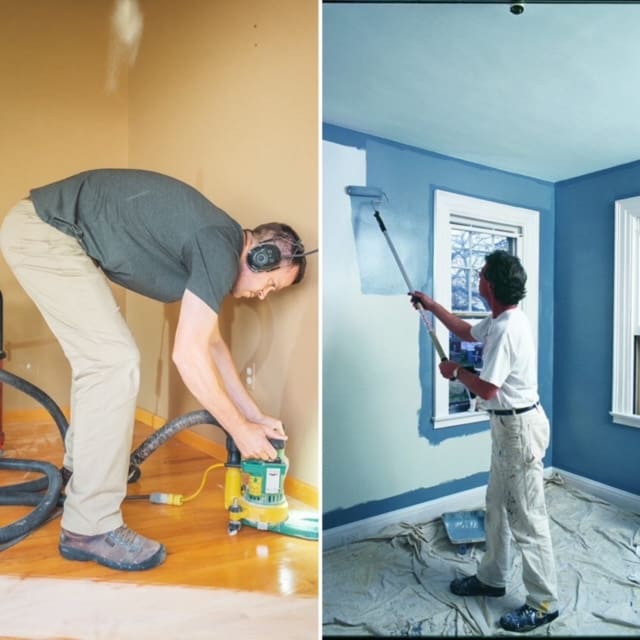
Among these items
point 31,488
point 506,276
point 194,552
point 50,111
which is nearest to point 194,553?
point 194,552

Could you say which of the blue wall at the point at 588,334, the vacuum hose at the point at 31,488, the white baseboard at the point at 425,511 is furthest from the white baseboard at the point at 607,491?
the vacuum hose at the point at 31,488

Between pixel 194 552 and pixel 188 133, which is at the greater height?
pixel 188 133

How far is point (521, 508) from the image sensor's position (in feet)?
2.50

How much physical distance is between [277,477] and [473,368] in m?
0.62

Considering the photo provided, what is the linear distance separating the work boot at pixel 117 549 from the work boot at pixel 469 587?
65 cm

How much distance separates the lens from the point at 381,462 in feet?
2.57

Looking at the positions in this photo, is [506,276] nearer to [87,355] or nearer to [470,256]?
[470,256]

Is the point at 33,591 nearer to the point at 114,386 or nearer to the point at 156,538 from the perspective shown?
the point at 156,538

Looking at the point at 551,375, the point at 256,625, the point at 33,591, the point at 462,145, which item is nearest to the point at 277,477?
the point at 256,625

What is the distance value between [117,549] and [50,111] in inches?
49.6

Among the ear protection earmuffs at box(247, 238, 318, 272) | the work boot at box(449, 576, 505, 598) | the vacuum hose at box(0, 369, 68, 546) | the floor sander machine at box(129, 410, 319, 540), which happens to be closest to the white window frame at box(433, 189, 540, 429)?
the work boot at box(449, 576, 505, 598)

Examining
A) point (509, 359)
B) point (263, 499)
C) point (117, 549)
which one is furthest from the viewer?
point (263, 499)

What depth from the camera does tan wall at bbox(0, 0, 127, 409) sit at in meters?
1.44

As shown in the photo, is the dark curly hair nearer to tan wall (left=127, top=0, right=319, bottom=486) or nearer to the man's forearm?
tan wall (left=127, top=0, right=319, bottom=486)
